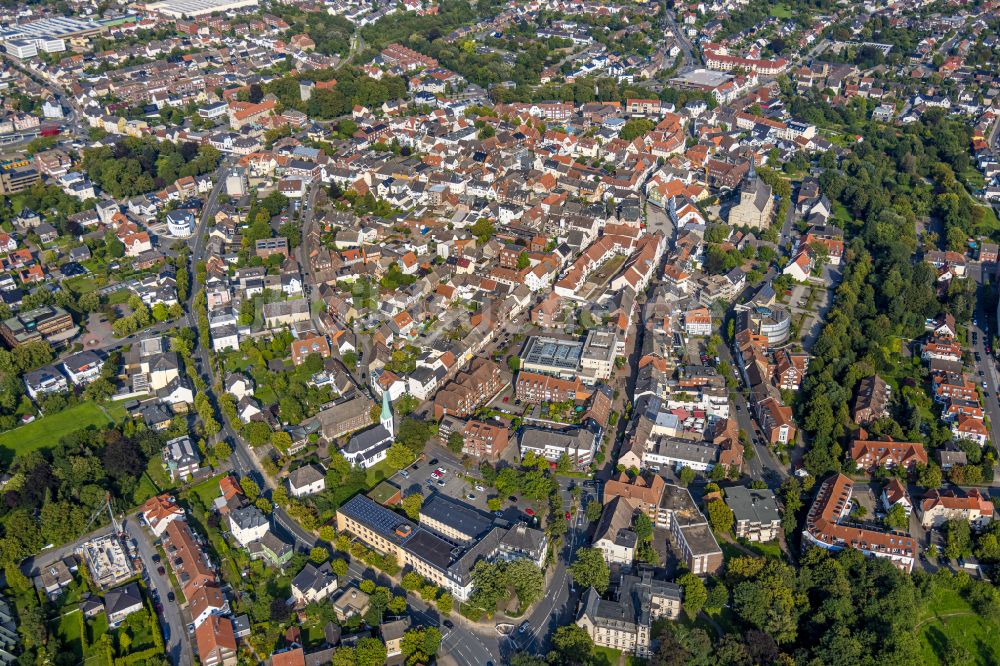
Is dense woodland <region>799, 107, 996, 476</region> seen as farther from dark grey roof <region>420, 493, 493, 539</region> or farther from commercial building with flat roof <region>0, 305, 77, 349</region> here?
commercial building with flat roof <region>0, 305, 77, 349</region>

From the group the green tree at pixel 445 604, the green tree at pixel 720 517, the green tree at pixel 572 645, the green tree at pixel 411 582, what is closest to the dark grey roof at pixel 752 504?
the green tree at pixel 720 517

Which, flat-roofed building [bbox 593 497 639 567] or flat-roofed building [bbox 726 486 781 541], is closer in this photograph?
flat-roofed building [bbox 593 497 639 567]

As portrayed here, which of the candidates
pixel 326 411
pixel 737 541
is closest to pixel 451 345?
pixel 326 411

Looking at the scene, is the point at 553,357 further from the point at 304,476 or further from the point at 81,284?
the point at 81,284

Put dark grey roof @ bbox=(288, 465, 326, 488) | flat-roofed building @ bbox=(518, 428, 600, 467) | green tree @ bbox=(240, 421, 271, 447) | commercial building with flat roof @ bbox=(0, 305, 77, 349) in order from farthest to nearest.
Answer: commercial building with flat roof @ bbox=(0, 305, 77, 349)
green tree @ bbox=(240, 421, 271, 447)
flat-roofed building @ bbox=(518, 428, 600, 467)
dark grey roof @ bbox=(288, 465, 326, 488)

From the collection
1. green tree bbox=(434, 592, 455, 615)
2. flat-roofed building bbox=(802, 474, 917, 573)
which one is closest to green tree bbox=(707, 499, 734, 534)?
flat-roofed building bbox=(802, 474, 917, 573)

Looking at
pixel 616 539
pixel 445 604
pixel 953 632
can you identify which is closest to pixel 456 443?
pixel 445 604
